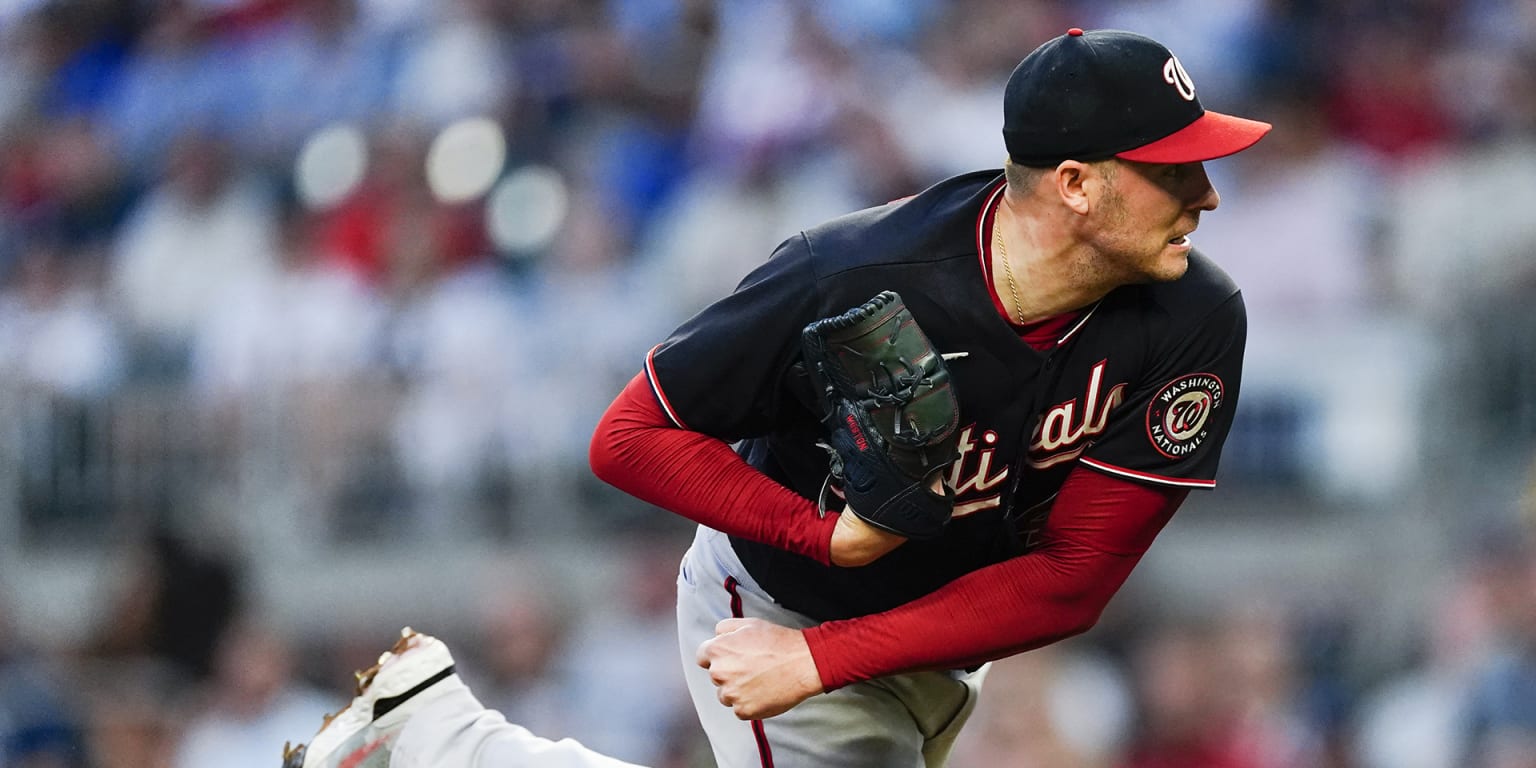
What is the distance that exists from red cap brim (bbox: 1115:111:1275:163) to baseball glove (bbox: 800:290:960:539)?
437 millimetres

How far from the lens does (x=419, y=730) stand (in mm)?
3682

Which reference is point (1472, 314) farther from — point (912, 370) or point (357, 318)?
point (357, 318)

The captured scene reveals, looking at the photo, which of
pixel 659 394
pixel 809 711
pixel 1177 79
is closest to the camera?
pixel 1177 79

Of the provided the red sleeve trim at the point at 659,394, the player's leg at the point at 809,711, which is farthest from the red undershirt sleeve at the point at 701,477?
the player's leg at the point at 809,711

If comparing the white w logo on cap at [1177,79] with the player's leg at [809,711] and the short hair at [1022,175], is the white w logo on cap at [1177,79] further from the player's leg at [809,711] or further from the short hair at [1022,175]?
the player's leg at [809,711]

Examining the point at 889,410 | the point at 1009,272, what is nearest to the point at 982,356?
the point at 1009,272

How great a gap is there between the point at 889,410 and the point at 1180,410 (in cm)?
55

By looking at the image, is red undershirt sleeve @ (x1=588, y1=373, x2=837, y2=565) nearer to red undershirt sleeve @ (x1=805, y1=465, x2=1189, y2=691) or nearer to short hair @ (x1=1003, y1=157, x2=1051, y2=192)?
red undershirt sleeve @ (x1=805, y1=465, x2=1189, y2=691)

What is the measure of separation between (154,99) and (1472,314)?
689cm

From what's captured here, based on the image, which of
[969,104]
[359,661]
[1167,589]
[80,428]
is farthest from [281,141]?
[1167,589]

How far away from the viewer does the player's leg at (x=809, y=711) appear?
139 inches

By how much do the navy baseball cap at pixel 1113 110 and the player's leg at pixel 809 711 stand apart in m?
1.04

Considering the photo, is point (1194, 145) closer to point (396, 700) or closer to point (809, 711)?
point (809, 711)

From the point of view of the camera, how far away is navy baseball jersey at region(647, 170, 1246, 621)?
3.12 meters
